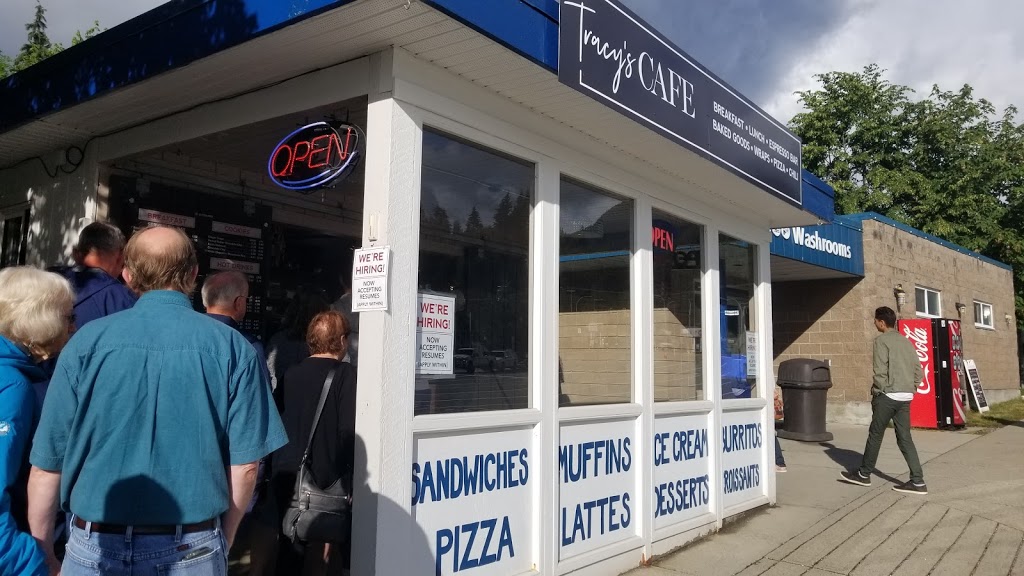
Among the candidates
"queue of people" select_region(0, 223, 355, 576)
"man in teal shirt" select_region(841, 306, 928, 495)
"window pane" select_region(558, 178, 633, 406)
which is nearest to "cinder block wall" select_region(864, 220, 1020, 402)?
"man in teal shirt" select_region(841, 306, 928, 495)

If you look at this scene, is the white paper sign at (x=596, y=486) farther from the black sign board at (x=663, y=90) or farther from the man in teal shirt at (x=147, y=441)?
the man in teal shirt at (x=147, y=441)

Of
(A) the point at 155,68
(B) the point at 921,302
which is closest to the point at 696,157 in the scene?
(A) the point at 155,68

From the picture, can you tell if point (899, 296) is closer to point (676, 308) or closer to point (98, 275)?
point (676, 308)

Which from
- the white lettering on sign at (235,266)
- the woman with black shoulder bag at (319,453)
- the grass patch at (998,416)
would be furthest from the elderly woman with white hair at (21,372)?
the grass patch at (998,416)

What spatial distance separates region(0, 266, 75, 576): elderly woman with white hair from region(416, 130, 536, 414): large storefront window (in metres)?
1.63

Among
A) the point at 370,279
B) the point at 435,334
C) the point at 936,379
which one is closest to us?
the point at 370,279

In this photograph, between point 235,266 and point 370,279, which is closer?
point 370,279

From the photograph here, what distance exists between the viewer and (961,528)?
21.3 feet

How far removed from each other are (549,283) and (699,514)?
8.78 ft

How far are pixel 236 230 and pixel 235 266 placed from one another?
27cm

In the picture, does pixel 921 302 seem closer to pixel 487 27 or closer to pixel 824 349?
pixel 824 349

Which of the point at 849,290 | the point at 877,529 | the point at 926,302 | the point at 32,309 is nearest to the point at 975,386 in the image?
the point at 926,302

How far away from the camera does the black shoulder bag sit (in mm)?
3402

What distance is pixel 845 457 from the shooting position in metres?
10.2
